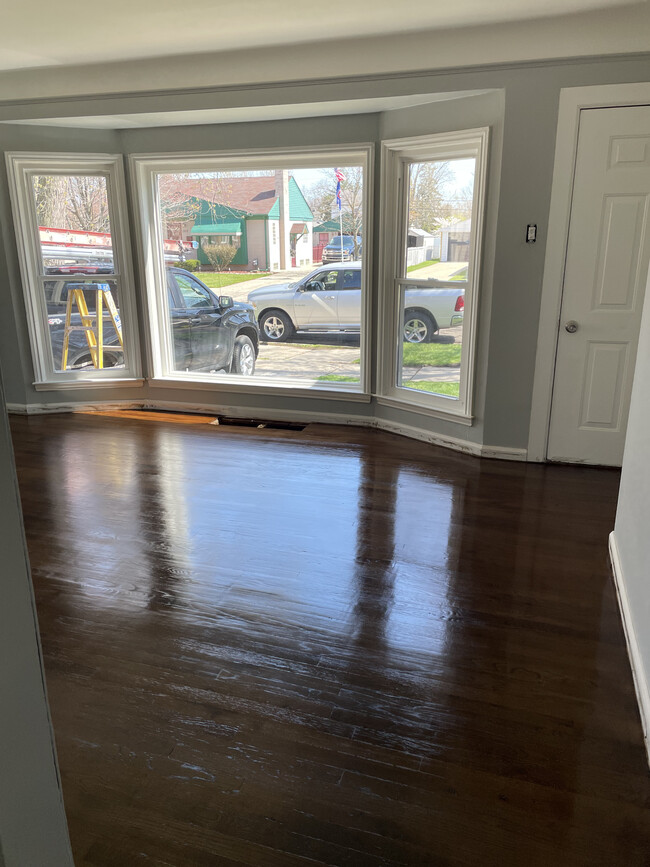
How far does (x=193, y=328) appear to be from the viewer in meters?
5.71

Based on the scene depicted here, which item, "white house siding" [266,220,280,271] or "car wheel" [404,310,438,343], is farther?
"white house siding" [266,220,280,271]

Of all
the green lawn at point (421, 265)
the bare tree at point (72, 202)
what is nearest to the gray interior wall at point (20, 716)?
the green lawn at point (421, 265)

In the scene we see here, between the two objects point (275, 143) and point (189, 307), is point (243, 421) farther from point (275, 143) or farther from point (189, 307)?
point (275, 143)

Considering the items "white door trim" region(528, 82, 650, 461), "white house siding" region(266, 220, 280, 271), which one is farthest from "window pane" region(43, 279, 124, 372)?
"white door trim" region(528, 82, 650, 461)

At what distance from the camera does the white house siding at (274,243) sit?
526cm

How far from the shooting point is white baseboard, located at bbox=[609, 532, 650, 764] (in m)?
2.02

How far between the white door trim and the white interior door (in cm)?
4

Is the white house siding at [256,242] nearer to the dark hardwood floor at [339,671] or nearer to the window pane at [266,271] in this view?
the window pane at [266,271]

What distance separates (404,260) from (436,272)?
31cm

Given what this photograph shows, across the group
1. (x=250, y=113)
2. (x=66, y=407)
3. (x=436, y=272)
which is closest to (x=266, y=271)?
(x=250, y=113)

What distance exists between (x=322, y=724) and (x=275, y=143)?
423 centimetres

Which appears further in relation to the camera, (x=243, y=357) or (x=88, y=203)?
(x=243, y=357)

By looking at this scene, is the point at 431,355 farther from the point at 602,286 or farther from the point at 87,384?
the point at 87,384

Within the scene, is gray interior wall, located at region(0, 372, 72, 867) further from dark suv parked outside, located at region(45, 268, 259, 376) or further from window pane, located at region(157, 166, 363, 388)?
dark suv parked outside, located at region(45, 268, 259, 376)
